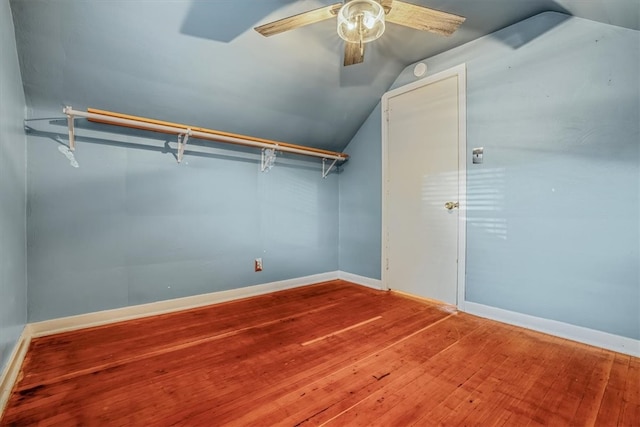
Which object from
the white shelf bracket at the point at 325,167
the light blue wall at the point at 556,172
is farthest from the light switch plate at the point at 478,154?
the white shelf bracket at the point at 325,167

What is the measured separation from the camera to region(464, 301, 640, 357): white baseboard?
66.4 inches

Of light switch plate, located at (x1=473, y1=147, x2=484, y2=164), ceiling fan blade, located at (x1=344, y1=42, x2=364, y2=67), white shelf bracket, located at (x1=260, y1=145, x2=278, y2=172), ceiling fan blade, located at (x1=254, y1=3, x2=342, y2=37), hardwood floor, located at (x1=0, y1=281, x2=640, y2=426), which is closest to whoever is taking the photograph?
hardwood floor, located at (x1=0, y1=281, x2=640, y2=426)

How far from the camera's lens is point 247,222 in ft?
9.30

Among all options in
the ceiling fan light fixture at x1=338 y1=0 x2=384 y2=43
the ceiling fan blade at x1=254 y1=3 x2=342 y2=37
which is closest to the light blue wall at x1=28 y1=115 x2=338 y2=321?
the ceiling fan blade at x1=254 y1=3 x2=342 y2=37

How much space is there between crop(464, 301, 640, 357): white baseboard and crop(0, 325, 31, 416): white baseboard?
2.83 meters

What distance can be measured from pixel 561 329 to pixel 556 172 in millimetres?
1055

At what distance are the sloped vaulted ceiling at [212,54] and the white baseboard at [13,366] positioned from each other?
1.46 metres

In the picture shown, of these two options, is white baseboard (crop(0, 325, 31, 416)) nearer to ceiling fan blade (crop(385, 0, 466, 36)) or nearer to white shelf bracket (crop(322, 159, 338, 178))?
ceiling fan blade (crop(385, 0, 466, 36))

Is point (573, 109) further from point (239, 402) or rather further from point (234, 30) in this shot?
point (239, 402)

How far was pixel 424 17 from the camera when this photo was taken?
A: 4.66ft

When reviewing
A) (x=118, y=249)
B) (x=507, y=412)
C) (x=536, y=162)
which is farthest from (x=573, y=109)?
(x=118, y=249)

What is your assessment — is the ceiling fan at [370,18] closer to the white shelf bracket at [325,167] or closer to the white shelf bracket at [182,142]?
the white shelf bracket at [182,142]

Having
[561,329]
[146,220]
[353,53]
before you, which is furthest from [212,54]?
[561,329]

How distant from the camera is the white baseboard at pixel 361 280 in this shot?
3129mm
